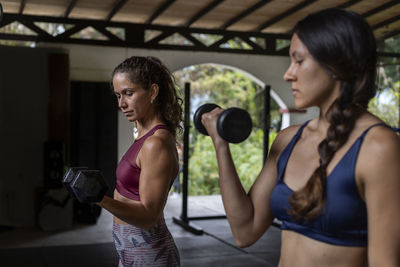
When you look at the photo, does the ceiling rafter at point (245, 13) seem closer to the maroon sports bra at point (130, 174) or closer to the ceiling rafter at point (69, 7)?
the ceiling rafter at point (69, 7)

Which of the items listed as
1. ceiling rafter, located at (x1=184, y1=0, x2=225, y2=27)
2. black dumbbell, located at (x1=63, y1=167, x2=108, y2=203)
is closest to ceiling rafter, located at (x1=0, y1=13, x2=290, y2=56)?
ceiling rafter, located at (x1=184, y1=0, x2=225, y2=27)

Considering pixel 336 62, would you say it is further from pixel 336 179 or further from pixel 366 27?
pixel 336 179

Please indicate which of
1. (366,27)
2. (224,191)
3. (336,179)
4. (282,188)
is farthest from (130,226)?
(366,27)

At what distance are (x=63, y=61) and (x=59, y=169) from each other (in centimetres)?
131

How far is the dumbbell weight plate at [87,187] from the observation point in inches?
54.7

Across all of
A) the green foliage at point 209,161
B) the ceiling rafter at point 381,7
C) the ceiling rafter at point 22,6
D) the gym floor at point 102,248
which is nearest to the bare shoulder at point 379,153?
the gym floor at point 102,248

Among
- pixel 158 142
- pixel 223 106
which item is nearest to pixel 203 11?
pixel 158 142

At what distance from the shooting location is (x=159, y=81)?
1943 millimetres

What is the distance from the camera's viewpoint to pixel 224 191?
4.23 feet

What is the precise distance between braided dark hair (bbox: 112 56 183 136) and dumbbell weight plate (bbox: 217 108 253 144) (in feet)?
2.45

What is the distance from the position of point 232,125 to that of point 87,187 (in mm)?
479

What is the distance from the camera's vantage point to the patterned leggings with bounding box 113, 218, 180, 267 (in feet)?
5.78

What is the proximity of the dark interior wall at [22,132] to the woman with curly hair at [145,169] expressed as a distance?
4.50 meters

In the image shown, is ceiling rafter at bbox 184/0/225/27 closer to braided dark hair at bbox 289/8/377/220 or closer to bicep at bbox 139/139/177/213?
bicep at bbox 139/139/177/213
